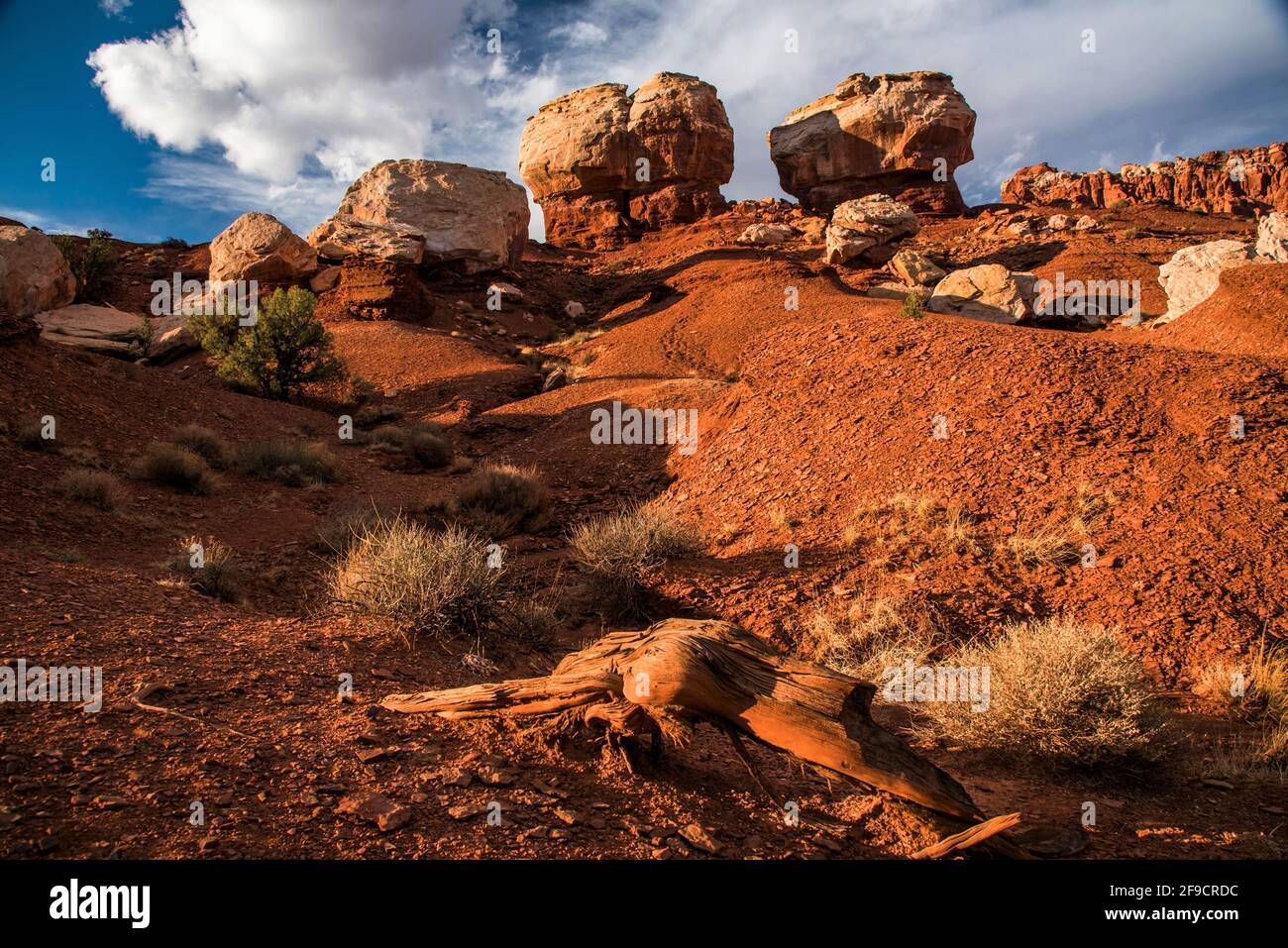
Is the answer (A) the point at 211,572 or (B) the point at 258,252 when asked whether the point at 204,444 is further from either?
(B) the point at 258,252

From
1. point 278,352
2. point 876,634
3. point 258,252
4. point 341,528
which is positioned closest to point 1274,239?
point 876,634

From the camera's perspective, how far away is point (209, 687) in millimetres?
3846

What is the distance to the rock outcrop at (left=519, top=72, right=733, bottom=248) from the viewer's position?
130ft

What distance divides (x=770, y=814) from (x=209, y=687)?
10.0ft

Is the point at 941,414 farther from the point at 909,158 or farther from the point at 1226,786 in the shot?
the point at 909,158

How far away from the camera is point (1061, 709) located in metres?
4.48

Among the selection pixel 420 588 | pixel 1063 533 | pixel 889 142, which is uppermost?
pixel 889 142

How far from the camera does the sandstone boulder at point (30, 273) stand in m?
22.6

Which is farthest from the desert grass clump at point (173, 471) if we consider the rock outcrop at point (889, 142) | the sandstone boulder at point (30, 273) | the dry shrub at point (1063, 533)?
the rock outcrop at point (889, 142)

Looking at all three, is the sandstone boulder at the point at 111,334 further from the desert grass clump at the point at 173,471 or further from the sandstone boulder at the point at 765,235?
the sandstone boulder at the point at 765,235

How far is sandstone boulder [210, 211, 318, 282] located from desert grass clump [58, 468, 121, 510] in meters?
20.4

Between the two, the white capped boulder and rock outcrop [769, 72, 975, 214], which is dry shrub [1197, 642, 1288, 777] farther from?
rock outcrop [769, 72, 975, 214]

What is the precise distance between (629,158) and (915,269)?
20.3 meters

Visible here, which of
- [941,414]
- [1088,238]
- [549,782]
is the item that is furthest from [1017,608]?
[1088,238]
